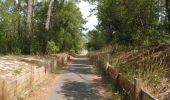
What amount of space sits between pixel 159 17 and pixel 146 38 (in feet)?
6.81

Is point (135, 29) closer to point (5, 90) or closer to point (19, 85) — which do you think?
point (19, 85)

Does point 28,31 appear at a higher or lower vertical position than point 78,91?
higher

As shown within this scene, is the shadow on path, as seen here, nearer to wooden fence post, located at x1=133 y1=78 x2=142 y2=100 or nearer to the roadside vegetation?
the roadside vegetation

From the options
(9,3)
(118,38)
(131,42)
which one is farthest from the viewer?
(9,3)

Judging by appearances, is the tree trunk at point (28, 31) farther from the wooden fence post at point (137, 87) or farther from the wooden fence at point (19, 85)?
the wooden fence post at point (137, 87)

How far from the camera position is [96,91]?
53.8ft

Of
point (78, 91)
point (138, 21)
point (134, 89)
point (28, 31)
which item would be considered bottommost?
point (78, 91)

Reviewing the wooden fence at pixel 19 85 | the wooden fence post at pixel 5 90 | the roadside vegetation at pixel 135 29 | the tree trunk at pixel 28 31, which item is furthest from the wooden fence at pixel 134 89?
the tree trunk at pixel 28 31

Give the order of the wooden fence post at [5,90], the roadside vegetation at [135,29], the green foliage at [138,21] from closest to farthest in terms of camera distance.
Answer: the wooden fence post at [5,90] < the roadside vegetation at [135,29] < the green foliage at [138,21]

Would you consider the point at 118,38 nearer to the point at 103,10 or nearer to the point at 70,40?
the point at 103,10

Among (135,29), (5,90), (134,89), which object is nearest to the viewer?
(5,90)

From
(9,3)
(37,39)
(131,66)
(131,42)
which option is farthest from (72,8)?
(131,66)

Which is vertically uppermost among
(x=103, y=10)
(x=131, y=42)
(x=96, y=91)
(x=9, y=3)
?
(x=9, y=3)

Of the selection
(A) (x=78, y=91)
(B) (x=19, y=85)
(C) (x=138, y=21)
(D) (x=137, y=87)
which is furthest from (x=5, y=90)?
(C) (x=138, y=21)
